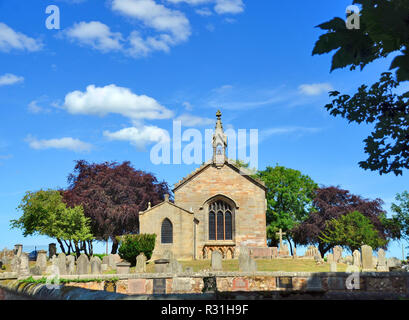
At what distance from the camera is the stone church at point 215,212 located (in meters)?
35.8

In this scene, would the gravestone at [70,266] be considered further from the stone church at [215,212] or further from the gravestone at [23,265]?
the stone church at [215,212]

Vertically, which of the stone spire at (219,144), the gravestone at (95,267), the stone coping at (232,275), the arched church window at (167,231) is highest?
the stone spire at (219,144)

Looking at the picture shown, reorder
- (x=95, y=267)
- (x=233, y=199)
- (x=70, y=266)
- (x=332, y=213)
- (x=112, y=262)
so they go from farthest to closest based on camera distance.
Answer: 1. (x=332, y=213)
2. (x=233, y=199)
3. (x=112, y=262)
4. (x=70, y=266)
5. (x=95, y=267)

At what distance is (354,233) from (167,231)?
21425 mm

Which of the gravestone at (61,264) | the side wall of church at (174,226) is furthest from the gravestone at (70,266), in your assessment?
the side wall of church at (174,226)

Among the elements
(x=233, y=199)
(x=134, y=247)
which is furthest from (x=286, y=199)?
(x=134, y=247)

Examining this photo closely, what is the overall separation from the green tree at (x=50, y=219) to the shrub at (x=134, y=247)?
1167cm

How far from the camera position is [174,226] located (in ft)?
117

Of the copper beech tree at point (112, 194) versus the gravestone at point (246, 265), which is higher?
the copper beech tree at point (112, 194)

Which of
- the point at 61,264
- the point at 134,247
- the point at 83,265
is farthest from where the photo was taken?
the point at 134,247

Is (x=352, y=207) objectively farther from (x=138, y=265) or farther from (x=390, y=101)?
(x=390, y=101)

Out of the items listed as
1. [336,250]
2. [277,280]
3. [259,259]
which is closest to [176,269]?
[277,280]

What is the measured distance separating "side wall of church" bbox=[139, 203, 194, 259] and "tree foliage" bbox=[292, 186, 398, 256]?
64.6ft

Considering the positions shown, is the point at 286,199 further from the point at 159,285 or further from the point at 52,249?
the point at 159,285
